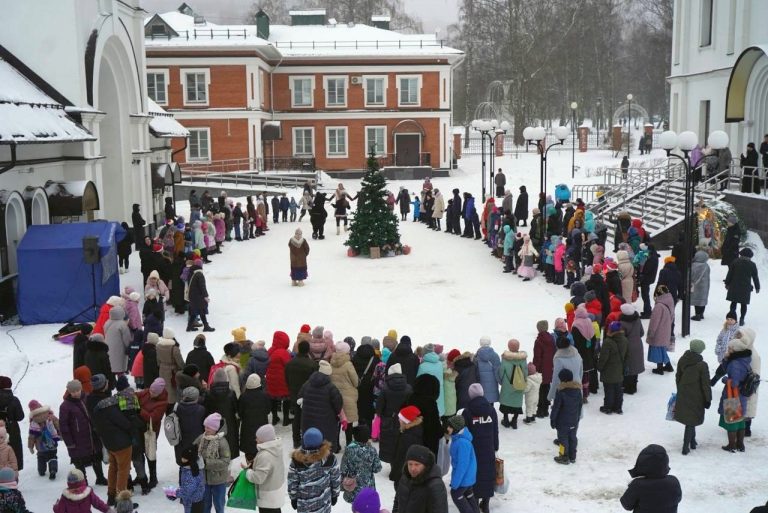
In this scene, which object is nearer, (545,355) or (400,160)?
(545,355)

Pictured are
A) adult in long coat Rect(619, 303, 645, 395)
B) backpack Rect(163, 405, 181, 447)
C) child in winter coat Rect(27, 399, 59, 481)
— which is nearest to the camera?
backpack Rect(163, 405, 181, 447)

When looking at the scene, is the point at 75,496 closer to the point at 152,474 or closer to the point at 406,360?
the point at 152,474

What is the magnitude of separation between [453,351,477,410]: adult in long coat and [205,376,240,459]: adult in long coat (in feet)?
8.64

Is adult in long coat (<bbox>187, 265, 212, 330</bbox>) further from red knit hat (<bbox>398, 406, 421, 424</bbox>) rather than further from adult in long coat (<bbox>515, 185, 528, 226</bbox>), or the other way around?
adult in long coat (<bbox>515, 185, 528, 226</bbox>)

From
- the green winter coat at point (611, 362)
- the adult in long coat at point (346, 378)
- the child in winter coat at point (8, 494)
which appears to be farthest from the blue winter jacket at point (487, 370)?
the child in winter coat at point (8, 494)

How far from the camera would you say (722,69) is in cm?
2589

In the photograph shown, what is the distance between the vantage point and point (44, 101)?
60.4ft

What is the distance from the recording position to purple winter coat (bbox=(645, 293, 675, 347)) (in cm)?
1189

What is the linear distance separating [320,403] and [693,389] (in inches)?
162

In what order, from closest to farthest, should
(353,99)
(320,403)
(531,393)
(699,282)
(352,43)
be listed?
1. (320,403)
2. (531,393)
3. (699,282)
4. (353,99)
5. (352,43)

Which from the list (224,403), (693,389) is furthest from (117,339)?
(693,389)

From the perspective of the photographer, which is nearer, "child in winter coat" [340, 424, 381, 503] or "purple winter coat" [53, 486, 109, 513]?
"purple winter coat" [53, 486, 109, 513]

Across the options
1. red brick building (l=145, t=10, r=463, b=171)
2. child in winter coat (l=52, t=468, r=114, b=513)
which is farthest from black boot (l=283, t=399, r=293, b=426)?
red brick building (l=145, t=10, r=463, b=171)

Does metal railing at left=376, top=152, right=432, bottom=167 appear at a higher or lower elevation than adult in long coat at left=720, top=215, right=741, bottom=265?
higher
